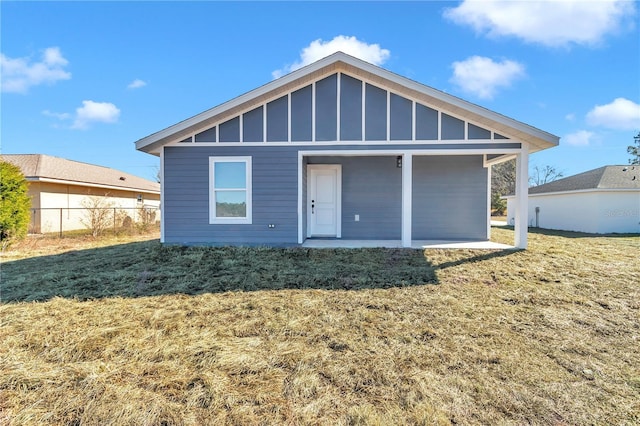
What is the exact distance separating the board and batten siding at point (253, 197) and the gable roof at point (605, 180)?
14395mm

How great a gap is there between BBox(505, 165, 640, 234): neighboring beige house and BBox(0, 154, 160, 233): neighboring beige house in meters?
20.8

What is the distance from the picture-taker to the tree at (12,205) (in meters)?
8.98

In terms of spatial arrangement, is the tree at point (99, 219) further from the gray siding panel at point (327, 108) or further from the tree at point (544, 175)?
the tree at point (544, 175)

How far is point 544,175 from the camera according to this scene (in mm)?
38312

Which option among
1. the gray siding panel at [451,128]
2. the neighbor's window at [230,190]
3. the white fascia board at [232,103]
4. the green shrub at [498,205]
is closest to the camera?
the white fascia board at [232,103]

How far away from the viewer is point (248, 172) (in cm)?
770

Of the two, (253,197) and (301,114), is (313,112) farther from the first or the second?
(253,197)

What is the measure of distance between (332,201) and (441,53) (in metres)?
8.59

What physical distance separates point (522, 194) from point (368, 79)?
4.51 m

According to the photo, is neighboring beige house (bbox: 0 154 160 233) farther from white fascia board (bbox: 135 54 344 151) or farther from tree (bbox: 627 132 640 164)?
tree (bbox: 627 132 640 164)

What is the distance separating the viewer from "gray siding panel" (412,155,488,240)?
922 centimetres

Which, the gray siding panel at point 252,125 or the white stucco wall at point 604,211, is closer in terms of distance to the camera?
the gray siding panel at point 252,125

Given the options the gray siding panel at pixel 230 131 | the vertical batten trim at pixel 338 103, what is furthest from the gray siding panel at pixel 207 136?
A: the vertical batten trim at pixel 338 103

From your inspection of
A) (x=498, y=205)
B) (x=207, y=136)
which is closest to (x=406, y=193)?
(x=207, y=136)
